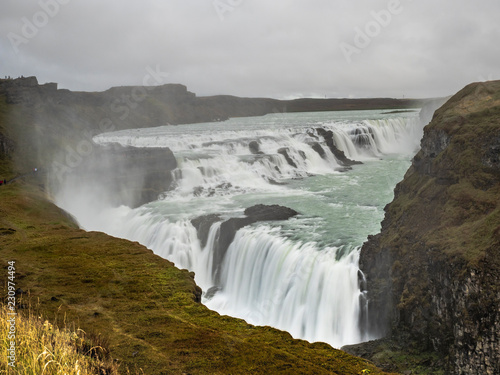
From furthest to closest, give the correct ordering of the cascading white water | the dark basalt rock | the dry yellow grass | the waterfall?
1. the dark basalt rock
2. the cascading white water
3. the waterfall
4. the dry yellow grass

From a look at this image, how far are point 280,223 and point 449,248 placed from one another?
11.5 m

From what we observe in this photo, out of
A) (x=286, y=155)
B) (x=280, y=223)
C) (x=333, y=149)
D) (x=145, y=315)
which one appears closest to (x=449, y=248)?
(x=145, y=315)

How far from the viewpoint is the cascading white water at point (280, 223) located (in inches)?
658

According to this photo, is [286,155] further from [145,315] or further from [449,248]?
[145,315]

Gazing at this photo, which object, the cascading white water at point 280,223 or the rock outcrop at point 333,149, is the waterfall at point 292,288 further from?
the rock outcrop at point 333,149

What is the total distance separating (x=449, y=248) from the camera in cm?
1241

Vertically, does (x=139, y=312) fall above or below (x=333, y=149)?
below

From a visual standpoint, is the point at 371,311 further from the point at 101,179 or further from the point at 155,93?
the point at 155,93

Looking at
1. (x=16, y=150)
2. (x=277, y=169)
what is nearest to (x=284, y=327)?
(x=277, y=169)

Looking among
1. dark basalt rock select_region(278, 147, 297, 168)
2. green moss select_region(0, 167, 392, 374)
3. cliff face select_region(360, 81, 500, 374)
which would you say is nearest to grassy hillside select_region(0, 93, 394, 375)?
green moss select_region(0, 167, 392, 374)

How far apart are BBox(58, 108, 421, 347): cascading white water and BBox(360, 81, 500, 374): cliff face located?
192 centimetres

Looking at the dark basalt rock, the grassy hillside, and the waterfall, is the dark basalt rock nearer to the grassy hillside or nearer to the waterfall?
the waterfall

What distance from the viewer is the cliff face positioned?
10.8 meters

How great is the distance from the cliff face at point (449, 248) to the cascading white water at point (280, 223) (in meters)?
1.92
